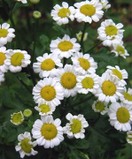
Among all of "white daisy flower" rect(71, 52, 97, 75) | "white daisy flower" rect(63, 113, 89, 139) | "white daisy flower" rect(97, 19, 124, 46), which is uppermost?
"white daisy flower" rect(97, 19, 124, 46)

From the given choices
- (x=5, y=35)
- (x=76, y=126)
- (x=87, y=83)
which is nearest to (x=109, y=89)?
(x=87, y=83)

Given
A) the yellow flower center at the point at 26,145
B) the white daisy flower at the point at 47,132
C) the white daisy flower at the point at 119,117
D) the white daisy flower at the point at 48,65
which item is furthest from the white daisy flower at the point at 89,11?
the yellow flower center at the point at 26,145

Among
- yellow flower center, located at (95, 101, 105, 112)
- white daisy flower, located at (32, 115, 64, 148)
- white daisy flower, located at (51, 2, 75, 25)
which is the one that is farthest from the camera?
white daisy flower, located at (51, 2, 75, 25)

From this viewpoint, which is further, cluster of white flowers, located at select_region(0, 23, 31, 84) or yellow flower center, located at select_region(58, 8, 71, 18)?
yellow flower center, located at select_region(58, 8, 71, 18)

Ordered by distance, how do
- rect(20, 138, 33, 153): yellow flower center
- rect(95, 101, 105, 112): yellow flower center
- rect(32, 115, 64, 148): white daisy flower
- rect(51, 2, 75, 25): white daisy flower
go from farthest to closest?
rect(51, 2, 75, 25): white daisy flower, rect(95, 101, 105, 112): yellow flower center, rect(20, 138, 33, 153): yellow flower center, rect(32, 115, 64, 148): white daisy flower

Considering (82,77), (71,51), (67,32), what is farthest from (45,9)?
(82,77)

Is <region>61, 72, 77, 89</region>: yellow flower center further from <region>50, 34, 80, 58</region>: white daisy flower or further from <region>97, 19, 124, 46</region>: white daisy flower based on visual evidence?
<region>97, 19, 124, 46</region>: white daisy flower

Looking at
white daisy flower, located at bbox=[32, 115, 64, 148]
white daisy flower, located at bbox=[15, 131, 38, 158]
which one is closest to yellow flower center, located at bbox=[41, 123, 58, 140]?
white daisy flower, located at bbox=[32, 115, 64, 148]

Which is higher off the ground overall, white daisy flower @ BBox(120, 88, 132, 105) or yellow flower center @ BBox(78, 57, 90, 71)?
yellow flower center @ BBox(78, 57, 90, 71)
